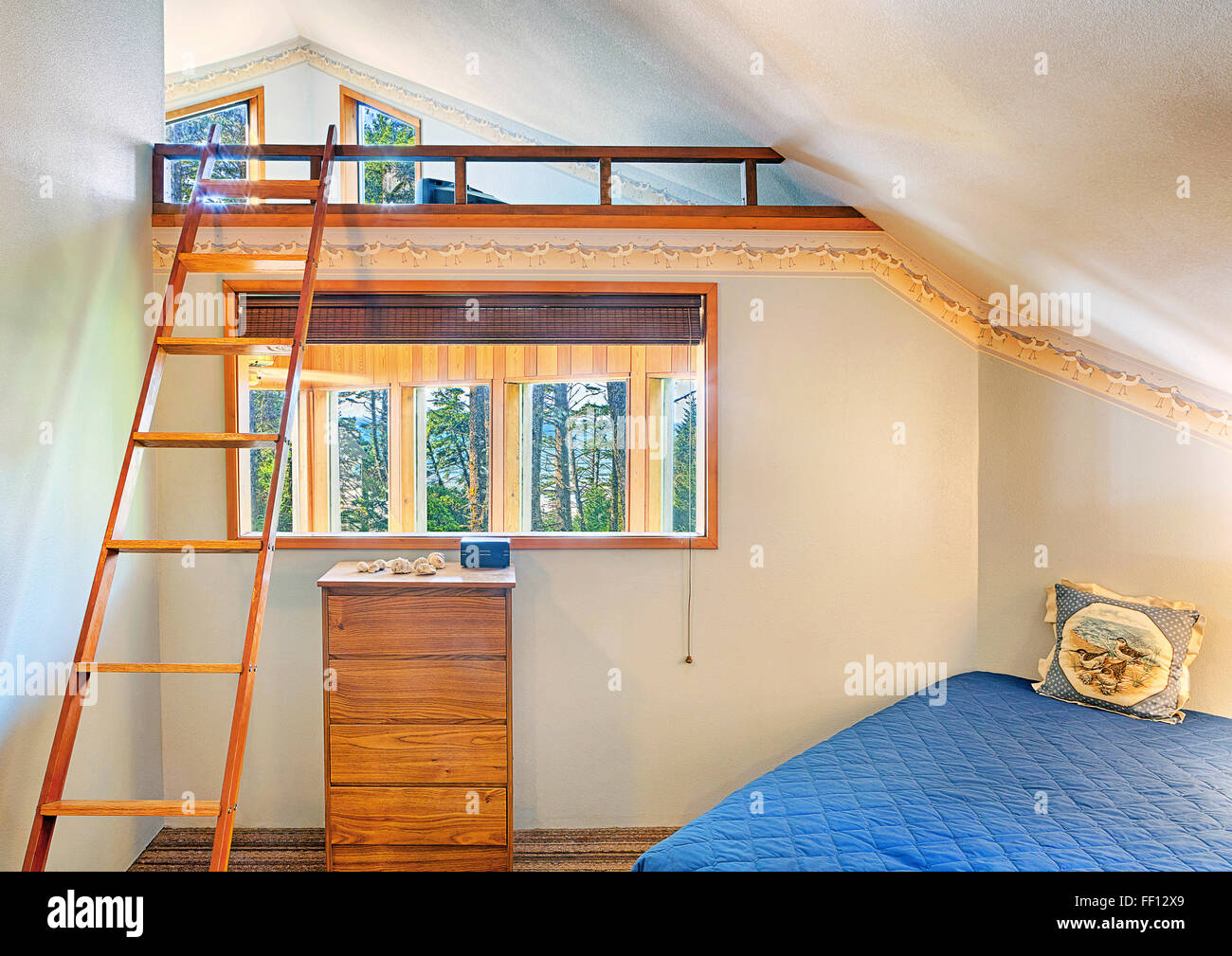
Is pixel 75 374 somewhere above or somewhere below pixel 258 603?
above

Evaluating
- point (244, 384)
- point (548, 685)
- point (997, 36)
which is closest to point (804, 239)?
point (997, 36)

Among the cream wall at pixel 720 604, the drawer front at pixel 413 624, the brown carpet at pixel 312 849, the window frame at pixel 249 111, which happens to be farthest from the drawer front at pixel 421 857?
the window frame at pixel 249 111

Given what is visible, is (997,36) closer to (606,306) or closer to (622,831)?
(606,306)

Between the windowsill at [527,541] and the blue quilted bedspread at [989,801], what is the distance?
844mm

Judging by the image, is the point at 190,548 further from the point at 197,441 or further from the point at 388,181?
the point at 388,181

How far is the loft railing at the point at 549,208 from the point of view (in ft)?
8.52

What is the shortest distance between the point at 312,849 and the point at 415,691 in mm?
844

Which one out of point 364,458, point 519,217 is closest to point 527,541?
point 364,458

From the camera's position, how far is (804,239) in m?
2.68

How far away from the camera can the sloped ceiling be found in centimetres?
125

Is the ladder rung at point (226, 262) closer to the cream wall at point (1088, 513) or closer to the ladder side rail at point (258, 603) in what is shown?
the ladder side rail at point (258, 603)

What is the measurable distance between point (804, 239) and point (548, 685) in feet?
6.35

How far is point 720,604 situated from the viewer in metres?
2.69
